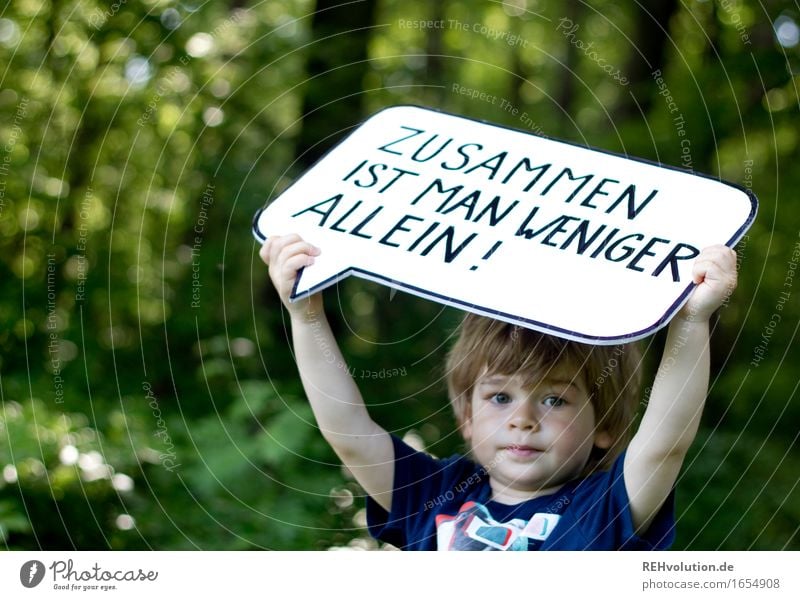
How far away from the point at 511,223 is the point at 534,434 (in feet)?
0.72

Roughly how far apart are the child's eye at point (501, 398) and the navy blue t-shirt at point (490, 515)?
0.27 feet

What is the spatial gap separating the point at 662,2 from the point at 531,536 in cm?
226

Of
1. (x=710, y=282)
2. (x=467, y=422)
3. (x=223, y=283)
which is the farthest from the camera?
(x=223, y=283)

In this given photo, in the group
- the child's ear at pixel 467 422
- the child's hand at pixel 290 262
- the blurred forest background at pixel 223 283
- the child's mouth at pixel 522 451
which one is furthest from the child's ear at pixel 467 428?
the blurred forest background at pixel 223 283

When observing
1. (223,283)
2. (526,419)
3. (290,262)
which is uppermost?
(223,283)

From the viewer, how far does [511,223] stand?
0.96 metres

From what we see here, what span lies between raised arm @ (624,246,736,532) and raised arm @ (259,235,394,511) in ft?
0.92

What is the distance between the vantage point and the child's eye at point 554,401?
97 centimetres

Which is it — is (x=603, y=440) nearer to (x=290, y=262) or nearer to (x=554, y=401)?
(x=554, y=401)

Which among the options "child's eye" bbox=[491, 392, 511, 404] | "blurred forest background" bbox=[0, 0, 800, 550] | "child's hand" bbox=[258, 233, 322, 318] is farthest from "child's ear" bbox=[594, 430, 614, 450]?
"blurred forest background" bbox=[0, 0, 800, 550]

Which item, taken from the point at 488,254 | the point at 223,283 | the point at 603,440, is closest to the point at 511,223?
the point at 488,254

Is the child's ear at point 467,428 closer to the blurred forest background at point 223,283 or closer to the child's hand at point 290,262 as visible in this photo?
the child's hand at point 290,262

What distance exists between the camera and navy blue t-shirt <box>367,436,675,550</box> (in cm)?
92

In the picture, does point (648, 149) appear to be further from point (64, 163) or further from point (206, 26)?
point (64, 163)
